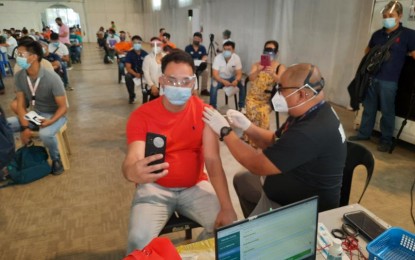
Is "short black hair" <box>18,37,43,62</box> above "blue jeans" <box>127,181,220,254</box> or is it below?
above

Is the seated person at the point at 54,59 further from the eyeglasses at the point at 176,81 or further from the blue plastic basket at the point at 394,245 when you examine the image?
the blue plastic basket at the point at 394,245

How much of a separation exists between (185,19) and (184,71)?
11.6 metres

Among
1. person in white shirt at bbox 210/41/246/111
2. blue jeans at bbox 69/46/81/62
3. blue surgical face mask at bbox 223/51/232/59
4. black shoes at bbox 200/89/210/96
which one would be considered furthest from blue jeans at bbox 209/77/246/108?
blue jeans at bbox 69/46/81/62

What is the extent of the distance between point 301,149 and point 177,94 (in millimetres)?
727

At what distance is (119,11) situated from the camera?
1936 centimetres

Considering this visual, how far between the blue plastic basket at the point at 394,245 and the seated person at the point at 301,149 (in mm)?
438

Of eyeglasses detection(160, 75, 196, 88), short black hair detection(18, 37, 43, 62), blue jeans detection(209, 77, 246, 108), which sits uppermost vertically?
short black hair detection(18, 37, 43, 62)

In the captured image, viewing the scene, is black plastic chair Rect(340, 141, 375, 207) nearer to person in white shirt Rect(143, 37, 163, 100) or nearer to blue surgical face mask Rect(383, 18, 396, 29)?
blue surgical face mask Rect(383, 18, 396, 29)

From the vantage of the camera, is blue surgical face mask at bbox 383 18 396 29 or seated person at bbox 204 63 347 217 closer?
seated person at bbox 204 63 347 217

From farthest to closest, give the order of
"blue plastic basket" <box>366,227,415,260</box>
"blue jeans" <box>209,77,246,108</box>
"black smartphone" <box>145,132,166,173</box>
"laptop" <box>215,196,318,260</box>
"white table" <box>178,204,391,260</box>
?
1. "blue jeans" <box>209,77,246,108</box>
2. "black smartphone" <box>145,132,166,173</box>
3. "white table" <box>178,204,391,260</box>
4. "blue plastic basket" <box>366,227,415,260</box>
5. "laptop" <box>215,196,318,260</box>

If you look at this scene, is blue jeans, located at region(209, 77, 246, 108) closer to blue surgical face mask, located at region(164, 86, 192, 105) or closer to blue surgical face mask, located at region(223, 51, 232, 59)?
blue surgical face mask, located at region(223, 51, 232, 59)

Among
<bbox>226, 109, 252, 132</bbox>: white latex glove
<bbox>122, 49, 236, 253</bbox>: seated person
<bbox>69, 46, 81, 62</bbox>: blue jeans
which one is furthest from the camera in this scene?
<bbox>69, 46, 81, 62</bbox>: blue jeans

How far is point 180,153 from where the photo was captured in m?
1.70

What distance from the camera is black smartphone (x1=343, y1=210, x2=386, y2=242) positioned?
117cm
